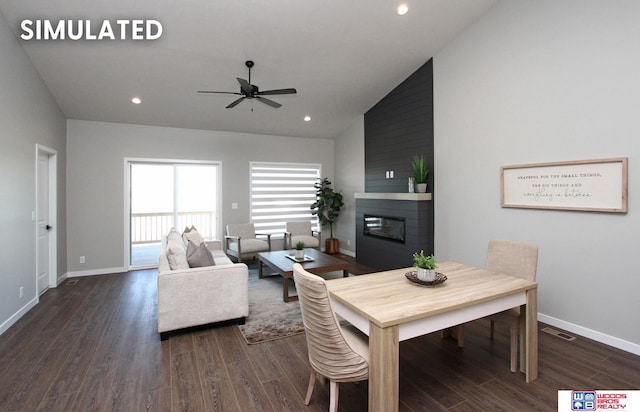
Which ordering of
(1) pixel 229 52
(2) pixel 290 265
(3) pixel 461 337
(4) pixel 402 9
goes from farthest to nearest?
(2) pixel 290 265, (1) pixel 229 52, (4) pixel 402 9, (3) pixel 461 337

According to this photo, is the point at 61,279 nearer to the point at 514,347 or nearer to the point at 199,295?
the point at 199,295

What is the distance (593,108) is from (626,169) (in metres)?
0.65

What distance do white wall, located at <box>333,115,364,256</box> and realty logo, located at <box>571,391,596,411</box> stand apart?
4.79m

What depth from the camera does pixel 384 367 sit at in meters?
1.64

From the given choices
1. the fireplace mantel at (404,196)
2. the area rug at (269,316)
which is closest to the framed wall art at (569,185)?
the fireplace mantel at (404,196)

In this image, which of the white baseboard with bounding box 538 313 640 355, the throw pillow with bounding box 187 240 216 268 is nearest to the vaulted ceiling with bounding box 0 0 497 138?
the throw pillow with bounding box 187 240 216 268

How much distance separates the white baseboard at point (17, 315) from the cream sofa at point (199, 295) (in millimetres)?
1630

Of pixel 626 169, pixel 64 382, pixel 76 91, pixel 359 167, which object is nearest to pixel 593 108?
pixel 626 169

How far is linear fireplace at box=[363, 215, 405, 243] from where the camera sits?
5125 millimetres

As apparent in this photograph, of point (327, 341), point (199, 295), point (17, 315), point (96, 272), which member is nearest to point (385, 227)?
point (199, 295)

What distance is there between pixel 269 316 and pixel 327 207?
3961 mm

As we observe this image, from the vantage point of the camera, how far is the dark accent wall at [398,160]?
190 inches

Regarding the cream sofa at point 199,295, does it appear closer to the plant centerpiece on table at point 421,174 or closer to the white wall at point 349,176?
the plant centerpiece on table at point 421,174

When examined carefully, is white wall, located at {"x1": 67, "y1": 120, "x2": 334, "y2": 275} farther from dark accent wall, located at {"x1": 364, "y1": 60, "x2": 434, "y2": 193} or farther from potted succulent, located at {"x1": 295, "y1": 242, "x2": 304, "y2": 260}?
dark accent wall, located at {"x1": 364, "y1": 60, "x2": 434, "y2": 193}
